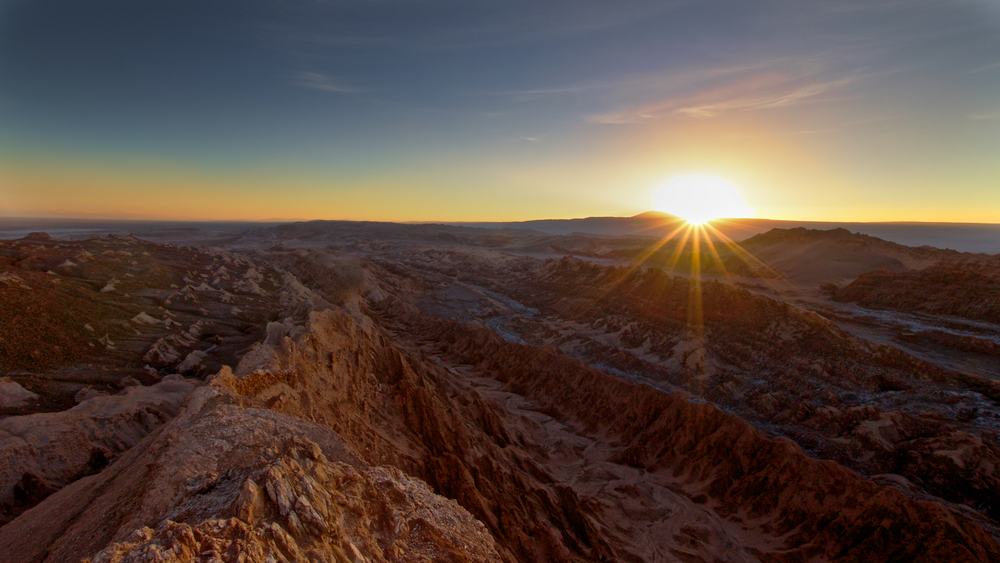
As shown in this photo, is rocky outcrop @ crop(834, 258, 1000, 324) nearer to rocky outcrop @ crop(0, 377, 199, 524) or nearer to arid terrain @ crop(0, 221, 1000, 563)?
arid terrain @ crop(0, 221, 1000, 563)

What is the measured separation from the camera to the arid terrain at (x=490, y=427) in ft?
20.2

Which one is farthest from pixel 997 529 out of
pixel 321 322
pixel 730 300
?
pixel 321 322

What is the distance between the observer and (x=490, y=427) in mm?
17906

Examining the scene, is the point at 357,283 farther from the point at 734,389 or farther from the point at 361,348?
the point at 734,389

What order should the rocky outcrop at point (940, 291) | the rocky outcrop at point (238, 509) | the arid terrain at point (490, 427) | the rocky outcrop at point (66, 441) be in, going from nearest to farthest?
the rocky outcrop at point (238, 509) < the arid terrain at point (490, 427) < the rocky outcrop at point (66, 441) < the rocky outcrop at point (940, 291)

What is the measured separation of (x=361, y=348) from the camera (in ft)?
56.6

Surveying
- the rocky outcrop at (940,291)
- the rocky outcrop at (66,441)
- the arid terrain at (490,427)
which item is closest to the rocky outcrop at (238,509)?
the arid terrain at (490,427)

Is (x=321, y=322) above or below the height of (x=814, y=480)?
above

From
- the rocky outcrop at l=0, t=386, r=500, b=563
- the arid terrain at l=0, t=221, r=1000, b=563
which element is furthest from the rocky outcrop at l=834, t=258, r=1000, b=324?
the rocky outcrop at l=0, t=386, r=500, b=563

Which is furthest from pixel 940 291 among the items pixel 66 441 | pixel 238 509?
pixel 66 441

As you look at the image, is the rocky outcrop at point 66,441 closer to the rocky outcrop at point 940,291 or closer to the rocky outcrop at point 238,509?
the rocky outcrop at point 238,509

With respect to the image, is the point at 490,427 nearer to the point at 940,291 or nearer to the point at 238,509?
the point at 238,509

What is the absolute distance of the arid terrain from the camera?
6.15 m

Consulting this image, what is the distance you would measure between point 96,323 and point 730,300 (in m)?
37.5
